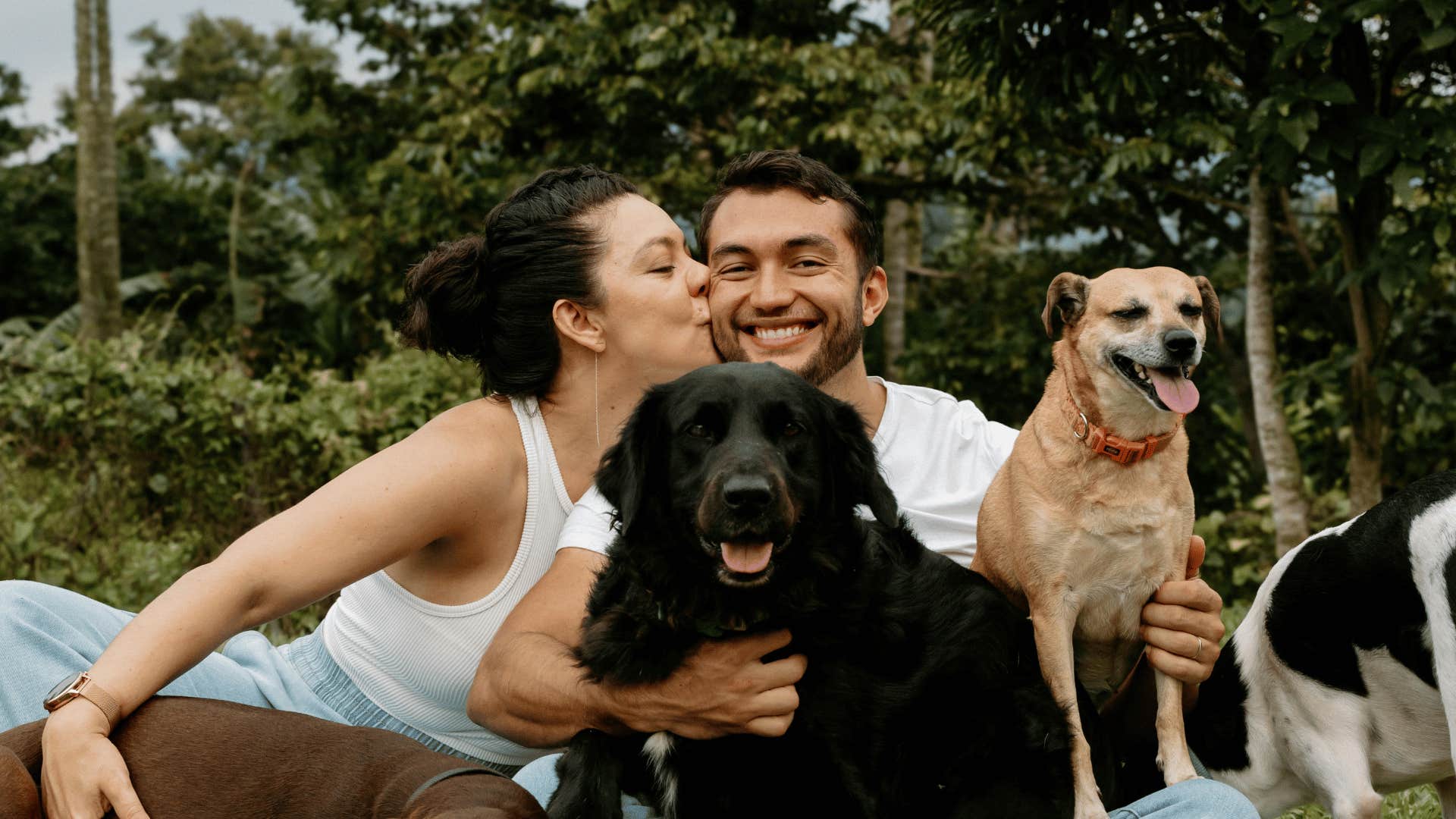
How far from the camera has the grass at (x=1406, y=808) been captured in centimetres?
313

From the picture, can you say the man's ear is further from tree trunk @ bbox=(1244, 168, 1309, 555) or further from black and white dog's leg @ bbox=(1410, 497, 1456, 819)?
tree trunk @ bbox=(1244, 168, 1309, 555)

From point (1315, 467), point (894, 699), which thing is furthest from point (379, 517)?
point (1315, 467)

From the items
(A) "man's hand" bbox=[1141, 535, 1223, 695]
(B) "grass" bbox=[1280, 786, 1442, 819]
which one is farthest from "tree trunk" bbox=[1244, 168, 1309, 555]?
(A) "man's hand" bbox=[1141, 535, 1223, 695]

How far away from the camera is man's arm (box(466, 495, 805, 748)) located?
2.26 meters

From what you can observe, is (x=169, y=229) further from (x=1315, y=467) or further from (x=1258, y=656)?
(x=1258, y=656)

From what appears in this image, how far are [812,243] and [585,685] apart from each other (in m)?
1.45

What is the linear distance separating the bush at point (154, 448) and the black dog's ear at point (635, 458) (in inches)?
159

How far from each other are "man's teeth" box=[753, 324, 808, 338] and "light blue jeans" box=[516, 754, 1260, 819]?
1.33m

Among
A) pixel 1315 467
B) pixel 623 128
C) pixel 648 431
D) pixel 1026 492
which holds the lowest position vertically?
pixel 1315 467

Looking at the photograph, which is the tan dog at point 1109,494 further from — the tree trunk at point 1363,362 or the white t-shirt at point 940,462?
the tree trunk at point 1363,362

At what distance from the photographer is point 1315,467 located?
275 inches

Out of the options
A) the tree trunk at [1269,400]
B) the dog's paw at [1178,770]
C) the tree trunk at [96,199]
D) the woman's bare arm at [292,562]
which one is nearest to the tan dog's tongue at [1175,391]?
the dog's paw at [1178,770]

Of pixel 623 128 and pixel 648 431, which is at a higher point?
pixel 623 128

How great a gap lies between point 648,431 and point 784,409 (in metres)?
0.30
